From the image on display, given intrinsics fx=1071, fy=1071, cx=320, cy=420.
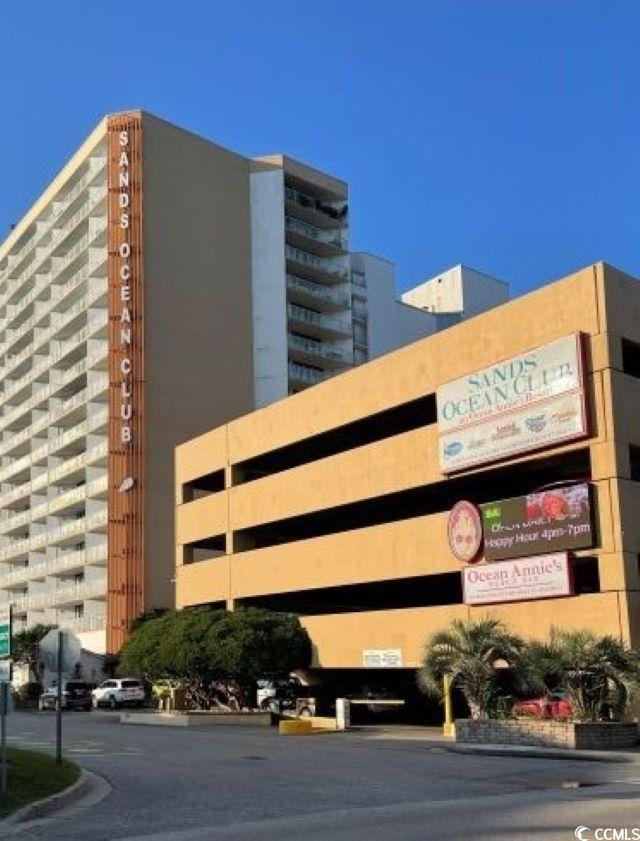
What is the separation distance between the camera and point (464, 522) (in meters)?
36.3

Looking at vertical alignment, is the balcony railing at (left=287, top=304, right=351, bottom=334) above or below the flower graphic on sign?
above

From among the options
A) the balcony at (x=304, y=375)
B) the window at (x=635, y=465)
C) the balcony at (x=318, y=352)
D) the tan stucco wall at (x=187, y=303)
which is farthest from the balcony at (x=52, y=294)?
the window at (x=635, y=465)

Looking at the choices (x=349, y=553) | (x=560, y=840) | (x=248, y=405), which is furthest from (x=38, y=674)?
(x=560, y=840)

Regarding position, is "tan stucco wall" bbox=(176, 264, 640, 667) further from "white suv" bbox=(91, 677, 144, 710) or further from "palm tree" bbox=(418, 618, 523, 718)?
"white suv" bbox=(91, 677, 144, 710)

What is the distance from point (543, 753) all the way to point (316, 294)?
2465 inches

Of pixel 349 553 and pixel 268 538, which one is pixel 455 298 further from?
pixel 349 553

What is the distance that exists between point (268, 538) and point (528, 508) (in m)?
22.7

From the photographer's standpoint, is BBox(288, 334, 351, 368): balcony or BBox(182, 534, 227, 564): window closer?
BBox(182, 534, 227, 564): window

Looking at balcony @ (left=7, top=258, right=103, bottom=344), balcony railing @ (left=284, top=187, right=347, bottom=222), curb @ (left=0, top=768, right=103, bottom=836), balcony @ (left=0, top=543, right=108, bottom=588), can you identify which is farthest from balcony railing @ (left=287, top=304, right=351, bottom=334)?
curb @ (left=0, top=768, right=103, bottom=836)

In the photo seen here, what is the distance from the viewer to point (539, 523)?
108 feet

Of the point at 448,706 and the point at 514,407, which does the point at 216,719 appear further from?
the point at 514,407

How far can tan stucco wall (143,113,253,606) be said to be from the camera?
7100cm

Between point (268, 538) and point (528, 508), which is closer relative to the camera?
point (528, 508)

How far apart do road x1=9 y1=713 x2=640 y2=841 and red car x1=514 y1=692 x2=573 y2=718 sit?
3.07m
